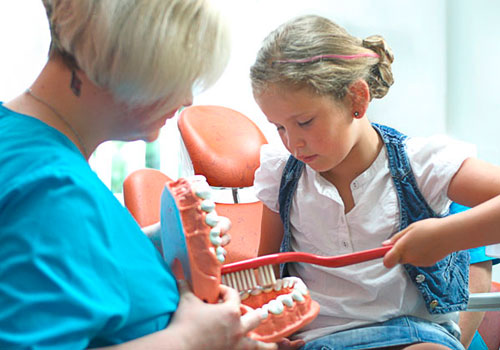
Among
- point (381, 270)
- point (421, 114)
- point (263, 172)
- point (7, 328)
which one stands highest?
point (7, 328)

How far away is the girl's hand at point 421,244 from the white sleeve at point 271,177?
35 centimetres

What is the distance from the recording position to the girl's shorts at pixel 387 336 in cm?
90

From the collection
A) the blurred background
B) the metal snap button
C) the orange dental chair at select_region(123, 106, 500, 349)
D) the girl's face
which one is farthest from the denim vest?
the blurred background

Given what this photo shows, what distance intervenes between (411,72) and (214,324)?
2.14 m

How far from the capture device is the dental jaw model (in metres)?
0.69

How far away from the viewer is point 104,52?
602 millimetres

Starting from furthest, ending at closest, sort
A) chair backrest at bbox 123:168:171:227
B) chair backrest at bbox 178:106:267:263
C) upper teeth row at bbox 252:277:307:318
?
chair backrest at bbox 178:106:267:263
chair backrest at bbox 123:168:171:227
upper teeth row at bbox 252:277:307:318

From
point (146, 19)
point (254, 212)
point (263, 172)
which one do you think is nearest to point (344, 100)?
point (263, 172)

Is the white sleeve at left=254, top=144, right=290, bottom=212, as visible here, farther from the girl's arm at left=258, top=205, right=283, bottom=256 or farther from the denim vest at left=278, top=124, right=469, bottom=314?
the denim vest at left=278, top=124, right=469, bottom=314

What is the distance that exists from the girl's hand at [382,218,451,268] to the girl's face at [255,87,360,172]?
0.22m

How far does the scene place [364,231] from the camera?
102cm

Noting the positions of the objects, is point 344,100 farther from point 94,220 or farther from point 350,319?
point 94,220

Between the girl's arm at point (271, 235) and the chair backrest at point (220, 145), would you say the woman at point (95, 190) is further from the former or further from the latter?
the chair backrest at point (220, 145)

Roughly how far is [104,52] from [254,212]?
1009 millimetres
